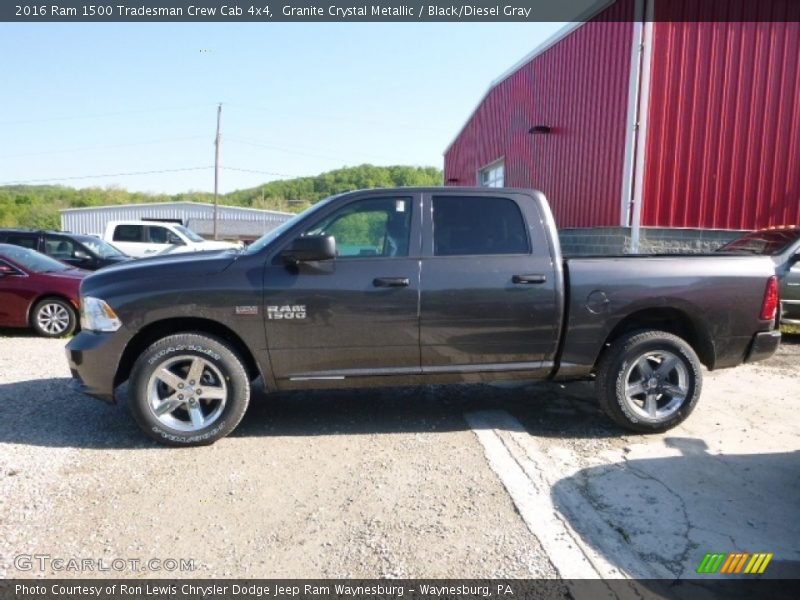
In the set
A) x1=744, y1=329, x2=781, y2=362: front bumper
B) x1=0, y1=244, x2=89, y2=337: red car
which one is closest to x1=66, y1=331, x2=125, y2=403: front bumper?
x1=0, y1=244, x2=89, y2=337: red car

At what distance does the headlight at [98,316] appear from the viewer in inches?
156

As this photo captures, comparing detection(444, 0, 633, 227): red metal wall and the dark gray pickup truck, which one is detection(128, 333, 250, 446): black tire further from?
detection(444, 0, 633, 227): red metal wall

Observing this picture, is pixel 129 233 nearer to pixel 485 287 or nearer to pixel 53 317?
pixel 53 317

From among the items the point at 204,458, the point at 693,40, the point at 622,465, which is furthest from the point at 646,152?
the point at 204,458

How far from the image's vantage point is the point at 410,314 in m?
4.11

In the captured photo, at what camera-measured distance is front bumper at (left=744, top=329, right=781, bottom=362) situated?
441cm

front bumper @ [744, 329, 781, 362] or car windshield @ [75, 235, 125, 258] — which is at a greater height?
car windshield @ [75, 235, 125, 258]

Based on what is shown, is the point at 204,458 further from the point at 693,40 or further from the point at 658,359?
the point at 693,40

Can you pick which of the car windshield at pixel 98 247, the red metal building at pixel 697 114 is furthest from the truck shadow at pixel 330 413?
the car windshield at pixel 98 247

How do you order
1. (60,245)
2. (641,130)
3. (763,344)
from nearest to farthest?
1. (763,344)
2. (641,130)
3. (60,245)

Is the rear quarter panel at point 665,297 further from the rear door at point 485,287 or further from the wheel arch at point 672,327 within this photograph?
the rear door at point 485,287

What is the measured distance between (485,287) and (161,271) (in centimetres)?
237

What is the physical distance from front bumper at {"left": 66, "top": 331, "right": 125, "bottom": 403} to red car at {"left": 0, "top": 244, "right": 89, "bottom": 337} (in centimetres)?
466

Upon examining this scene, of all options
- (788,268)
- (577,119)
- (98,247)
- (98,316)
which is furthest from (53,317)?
(577,119)
